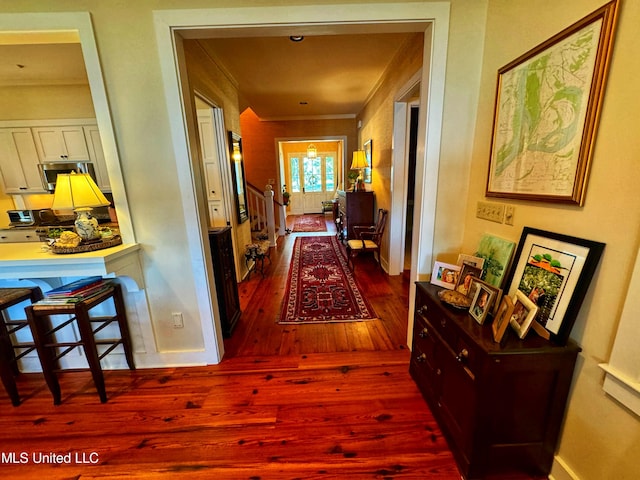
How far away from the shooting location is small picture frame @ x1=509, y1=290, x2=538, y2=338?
99 cm

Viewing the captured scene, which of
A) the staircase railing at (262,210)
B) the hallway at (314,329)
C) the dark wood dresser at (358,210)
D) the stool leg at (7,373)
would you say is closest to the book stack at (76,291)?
the stool leg at (7,373)

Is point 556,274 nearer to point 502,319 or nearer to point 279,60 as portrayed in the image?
point 502,319

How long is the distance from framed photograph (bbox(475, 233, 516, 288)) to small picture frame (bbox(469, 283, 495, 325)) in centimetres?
21

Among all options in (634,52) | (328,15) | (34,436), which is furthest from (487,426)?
(34,436)

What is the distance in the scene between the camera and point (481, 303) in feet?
3.86

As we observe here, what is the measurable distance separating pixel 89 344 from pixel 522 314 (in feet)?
7.86

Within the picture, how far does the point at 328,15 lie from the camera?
1.46 meters

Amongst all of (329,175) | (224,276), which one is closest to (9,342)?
(224,276)

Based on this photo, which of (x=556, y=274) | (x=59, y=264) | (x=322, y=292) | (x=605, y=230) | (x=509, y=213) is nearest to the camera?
(x=605, y=230)

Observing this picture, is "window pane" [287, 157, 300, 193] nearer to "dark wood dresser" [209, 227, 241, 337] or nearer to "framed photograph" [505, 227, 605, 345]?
"dark wood dresser" [209, 227, 241, 337]

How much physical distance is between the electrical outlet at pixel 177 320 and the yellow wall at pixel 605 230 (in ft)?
7.54

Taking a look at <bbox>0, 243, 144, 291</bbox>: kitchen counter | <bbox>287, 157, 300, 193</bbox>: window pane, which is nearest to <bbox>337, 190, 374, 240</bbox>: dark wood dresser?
<bbox>0, 243, 144, 291</bbox>: kitchen counter

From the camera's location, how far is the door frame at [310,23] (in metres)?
1.45

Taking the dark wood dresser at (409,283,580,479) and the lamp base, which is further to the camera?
the lamp base
